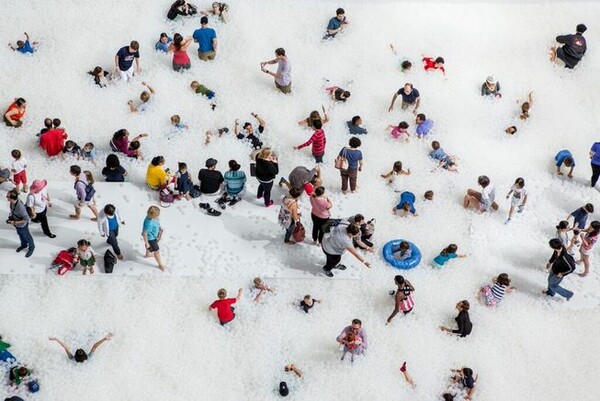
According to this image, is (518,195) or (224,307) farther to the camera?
(518,195)

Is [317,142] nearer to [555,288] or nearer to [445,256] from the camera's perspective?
[445,256]

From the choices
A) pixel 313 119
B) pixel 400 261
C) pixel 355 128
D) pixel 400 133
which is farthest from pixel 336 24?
pixel 400 261

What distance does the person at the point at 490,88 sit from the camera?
17312 mm

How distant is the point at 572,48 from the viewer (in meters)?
17.9

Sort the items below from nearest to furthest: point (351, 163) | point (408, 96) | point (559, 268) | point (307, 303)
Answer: point (307, 303)
point (559, 268)
point (351, 163)
point (408, 96)

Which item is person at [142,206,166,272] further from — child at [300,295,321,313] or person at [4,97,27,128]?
person at [4,97,27,128]

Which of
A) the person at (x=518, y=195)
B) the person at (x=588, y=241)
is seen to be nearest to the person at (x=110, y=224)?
the person at (x=518, y=195)

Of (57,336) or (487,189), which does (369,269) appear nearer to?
(487,189)

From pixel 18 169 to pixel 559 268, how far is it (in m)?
10.6

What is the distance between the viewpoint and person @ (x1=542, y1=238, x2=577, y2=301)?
44.9ft

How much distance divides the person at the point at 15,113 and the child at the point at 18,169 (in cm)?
137

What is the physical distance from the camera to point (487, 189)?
49.6 ft

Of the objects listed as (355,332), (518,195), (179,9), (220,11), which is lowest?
(355,332)

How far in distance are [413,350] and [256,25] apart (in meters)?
9.29
